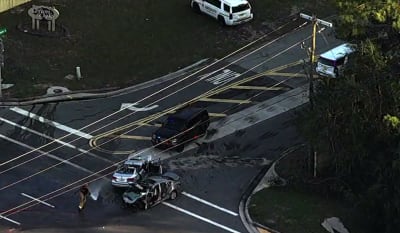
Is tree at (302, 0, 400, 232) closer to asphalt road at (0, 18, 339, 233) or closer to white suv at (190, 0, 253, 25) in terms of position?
asphalt road at (0, 18, 339, 233)

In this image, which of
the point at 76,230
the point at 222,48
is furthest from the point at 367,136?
the point at 222,48

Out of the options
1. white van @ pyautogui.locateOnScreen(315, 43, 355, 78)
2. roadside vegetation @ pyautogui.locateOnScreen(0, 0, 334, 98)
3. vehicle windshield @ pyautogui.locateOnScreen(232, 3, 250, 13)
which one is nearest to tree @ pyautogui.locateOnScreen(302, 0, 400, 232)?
white van @ pyautogui.locateOnScreen(315, 43, 355, 78)

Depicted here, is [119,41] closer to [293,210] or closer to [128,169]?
[128,169]

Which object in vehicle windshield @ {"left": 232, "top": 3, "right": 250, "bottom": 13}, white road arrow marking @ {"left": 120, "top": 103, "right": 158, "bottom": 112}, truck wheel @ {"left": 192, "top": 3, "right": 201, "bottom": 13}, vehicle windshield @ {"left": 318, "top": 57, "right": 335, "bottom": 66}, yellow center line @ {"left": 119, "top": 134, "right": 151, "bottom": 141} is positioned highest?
vehicle windshield @ {"left": 232, "top": 3, "right": 250, "bottom": 13}

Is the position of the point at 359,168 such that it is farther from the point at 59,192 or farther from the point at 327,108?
the point at 59,192

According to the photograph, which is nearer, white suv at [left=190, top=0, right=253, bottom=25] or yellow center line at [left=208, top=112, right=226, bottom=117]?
yellow center line at [left=208, top=112, right=226, bottom=117]

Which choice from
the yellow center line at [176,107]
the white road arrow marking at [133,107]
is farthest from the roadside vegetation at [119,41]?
the yellow center line at [176,107]

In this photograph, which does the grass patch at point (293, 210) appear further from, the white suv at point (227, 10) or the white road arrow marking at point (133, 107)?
the white suv at point (227, 10)
